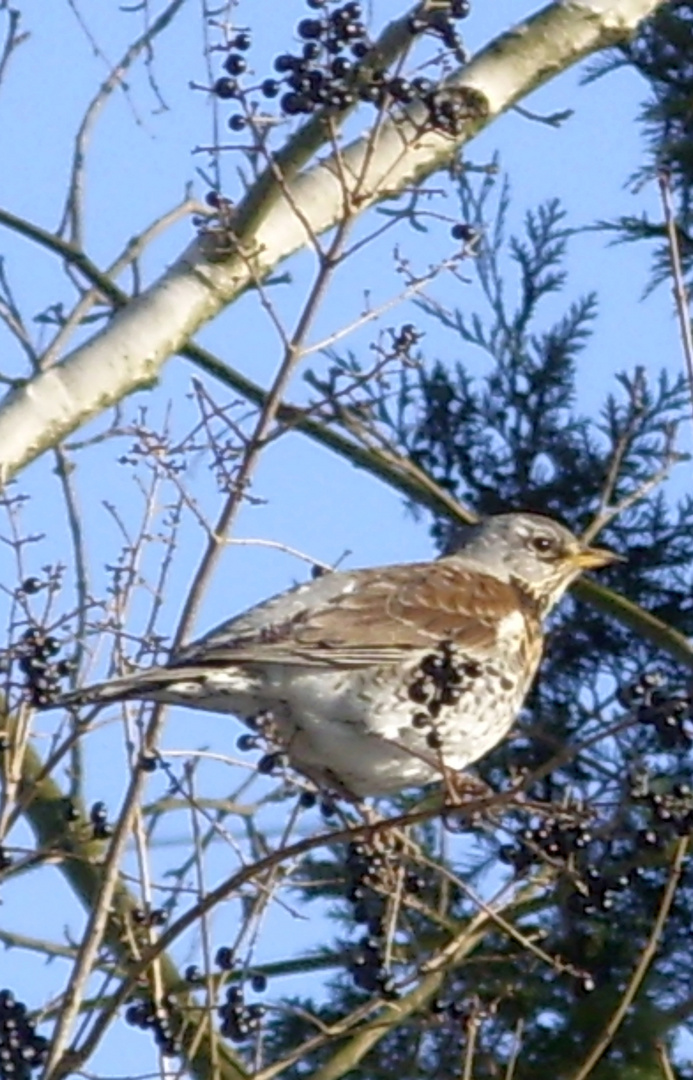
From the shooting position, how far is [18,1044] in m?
4.11

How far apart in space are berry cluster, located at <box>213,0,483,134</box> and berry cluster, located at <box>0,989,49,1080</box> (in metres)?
1.53

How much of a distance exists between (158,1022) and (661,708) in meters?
1.08

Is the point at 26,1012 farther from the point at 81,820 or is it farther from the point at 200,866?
the point at 81,820

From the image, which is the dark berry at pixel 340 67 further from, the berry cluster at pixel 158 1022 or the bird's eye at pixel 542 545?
the bird's eye at pixel 542 545

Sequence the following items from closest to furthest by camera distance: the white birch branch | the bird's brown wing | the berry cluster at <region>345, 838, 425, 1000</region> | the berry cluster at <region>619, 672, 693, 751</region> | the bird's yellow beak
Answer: the berry cluster at <region>619, 672, 693, 751</region> < the berry cluster at <region>345, 838, 425, 1000</region> < the white birch branch < the bird's brown wing < the bird's yellow beak

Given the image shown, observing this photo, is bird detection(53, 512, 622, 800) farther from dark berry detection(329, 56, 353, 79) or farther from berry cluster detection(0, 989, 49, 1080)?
dark berry detection(329, 56, 353, 79)

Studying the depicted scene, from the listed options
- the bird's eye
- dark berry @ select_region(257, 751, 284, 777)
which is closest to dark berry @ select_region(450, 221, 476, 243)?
dark berry @ select_region(257, 751, 284, 777)

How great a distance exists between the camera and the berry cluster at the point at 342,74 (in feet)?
14.1

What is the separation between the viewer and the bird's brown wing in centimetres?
510

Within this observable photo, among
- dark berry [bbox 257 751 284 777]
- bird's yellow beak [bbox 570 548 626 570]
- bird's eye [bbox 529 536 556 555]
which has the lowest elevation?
dark berry [bbox 257 751 284 777]

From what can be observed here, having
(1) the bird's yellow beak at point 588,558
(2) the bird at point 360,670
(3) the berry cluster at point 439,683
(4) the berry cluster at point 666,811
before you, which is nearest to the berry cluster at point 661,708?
(4) the berry cluster at point 666,811

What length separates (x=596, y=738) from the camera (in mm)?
3600

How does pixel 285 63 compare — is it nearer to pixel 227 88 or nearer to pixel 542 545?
pixel 227 88

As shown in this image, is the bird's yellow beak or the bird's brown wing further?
the bird's yellow beak
